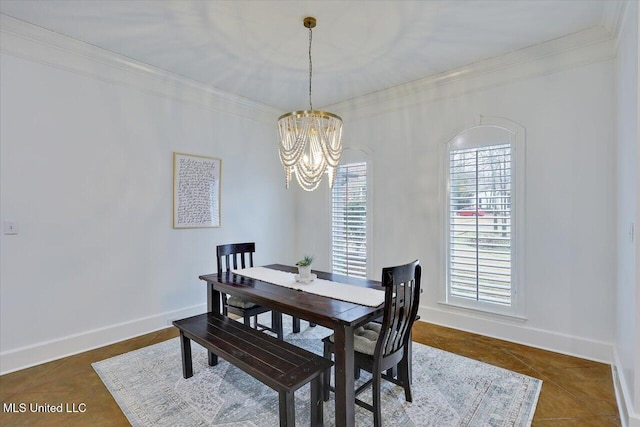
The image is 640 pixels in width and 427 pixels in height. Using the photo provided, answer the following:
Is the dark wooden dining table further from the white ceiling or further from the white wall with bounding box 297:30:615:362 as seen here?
the white ceiling

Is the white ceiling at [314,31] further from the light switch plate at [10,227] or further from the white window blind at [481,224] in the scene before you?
the light switch plate at [10,227]

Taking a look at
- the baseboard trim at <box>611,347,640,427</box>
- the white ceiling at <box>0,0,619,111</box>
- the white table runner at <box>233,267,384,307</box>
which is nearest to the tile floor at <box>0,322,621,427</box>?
the baseboard trim at <box>611,347,640,427</box>

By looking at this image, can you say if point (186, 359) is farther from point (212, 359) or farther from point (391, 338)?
point (391, 338)

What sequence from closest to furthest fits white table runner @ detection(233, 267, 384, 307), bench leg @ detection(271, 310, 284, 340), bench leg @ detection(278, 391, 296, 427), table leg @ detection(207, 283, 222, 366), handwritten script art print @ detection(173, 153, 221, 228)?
bench leg @ detection(278, 391, 296, 427), white table runner @ detection(233, 267, 384, 307), table leg @ detection(207, 283, 222, 366), bench leg @ detection(271, 310, 284, 340), handwritten script art print @ detection(173, 153, 221, 228)

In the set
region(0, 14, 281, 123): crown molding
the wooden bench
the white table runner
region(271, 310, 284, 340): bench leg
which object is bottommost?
region(271, 310, 284, 340): bench leg

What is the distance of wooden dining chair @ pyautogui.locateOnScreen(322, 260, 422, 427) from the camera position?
183cm

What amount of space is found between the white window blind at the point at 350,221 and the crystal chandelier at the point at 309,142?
175 cm

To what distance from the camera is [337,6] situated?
2.40m

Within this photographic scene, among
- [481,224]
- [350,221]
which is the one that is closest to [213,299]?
[350,221]

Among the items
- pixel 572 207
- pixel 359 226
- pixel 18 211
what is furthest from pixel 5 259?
pixel 572 207

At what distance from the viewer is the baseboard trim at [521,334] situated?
2770mm

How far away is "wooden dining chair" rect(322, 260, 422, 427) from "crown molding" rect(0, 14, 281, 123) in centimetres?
327

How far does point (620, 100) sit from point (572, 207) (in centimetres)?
92

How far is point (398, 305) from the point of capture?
6.29 ft
